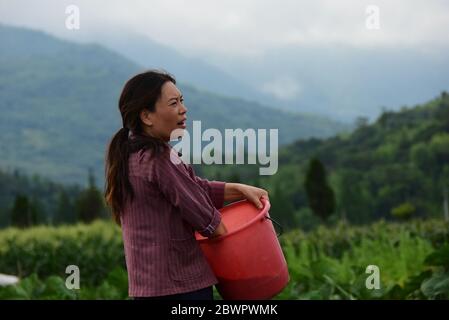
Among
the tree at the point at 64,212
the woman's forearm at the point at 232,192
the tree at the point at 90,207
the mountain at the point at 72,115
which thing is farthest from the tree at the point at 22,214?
the mountain at the point at 72,115

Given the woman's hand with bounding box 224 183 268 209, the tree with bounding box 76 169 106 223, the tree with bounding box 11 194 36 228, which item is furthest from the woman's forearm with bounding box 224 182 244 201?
the tree with bounding box 76 169 106 223

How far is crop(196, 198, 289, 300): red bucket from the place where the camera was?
261 cm

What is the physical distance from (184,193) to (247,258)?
30 centimetres

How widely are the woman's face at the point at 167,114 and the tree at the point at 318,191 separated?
64.1ft

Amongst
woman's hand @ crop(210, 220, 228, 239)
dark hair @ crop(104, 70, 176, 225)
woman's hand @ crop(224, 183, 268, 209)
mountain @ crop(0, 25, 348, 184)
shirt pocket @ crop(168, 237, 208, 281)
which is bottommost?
shirt pocket @ crop(168, 237, 208, 281)

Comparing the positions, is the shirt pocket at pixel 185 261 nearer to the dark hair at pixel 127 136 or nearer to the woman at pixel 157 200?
the woman at pixel 157 200

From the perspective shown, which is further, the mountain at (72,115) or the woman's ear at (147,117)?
the mountain at (72,115)

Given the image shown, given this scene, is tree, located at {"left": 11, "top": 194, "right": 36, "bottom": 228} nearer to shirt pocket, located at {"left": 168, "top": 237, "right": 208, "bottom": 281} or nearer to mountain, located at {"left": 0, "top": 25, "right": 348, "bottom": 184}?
shirt pocket, located at {"left": 168, "top": 237, "right": 208, "bottom": 281}

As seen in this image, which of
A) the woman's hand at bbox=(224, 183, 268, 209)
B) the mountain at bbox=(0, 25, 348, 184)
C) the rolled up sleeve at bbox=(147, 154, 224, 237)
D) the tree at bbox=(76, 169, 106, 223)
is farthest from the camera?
the mountain at bbox=(0, 25, 348, 184)

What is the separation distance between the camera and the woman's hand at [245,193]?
2.70m

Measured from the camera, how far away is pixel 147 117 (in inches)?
104

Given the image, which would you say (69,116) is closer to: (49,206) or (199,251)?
(49,206)

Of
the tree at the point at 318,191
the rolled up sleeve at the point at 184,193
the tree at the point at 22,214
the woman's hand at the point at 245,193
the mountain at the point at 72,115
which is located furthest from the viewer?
the mountain at the point at 72,115
